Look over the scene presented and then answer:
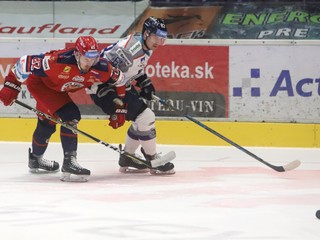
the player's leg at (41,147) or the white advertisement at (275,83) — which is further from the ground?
the white advertisement at (275,83)

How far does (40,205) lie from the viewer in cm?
470

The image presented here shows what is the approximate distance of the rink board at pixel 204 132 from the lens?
7043 mm

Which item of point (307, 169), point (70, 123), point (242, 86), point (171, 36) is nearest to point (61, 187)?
point (70, 123)

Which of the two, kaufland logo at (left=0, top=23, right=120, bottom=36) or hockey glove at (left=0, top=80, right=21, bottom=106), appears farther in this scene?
kaufland logo at (left=0, top=23, right=120, bottom=36)

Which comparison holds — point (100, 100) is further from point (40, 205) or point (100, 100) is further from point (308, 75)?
point (308, 75)

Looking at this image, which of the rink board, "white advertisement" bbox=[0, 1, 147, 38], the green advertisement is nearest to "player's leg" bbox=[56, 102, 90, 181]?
the rink board

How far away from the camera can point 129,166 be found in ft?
19.9

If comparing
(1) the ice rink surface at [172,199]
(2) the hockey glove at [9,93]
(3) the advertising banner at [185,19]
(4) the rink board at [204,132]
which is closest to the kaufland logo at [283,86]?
(4) the rink board at [204,132]

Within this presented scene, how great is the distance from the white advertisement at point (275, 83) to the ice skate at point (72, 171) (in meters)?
1.95

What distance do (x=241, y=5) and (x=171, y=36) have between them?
77 cm

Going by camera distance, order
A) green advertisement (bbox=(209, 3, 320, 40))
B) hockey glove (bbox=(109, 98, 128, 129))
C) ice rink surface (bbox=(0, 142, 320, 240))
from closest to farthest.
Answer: ice rink surface (bbox=(0, 142, 320, 240)), hockey glove (bbox=(109, 98, 128, 129)), green advertisement (bbox=(209, 3, 320, 40))

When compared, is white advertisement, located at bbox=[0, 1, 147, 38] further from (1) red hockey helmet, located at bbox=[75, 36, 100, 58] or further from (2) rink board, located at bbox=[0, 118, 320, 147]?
(1) red hockey helmet, located at bbox=[75, 36, 100, 58]

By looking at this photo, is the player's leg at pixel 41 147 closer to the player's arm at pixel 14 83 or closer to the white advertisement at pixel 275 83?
the player's arm at pixel 14 83

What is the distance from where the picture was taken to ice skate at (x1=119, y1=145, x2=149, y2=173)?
19.8ft
